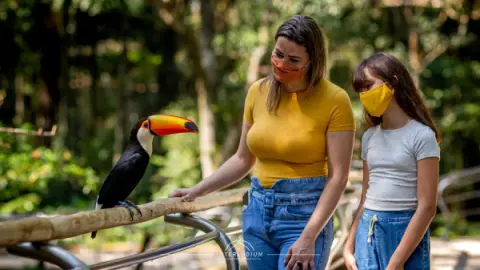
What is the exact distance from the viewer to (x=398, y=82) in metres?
1.55

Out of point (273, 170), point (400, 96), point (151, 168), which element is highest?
point (400, 96)

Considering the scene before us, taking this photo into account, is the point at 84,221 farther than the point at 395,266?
No

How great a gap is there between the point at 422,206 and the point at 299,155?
0.30 meters

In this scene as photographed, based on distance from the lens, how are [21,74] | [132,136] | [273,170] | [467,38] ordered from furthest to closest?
[21,74]
[467,38]
[132,136]
[273,170]

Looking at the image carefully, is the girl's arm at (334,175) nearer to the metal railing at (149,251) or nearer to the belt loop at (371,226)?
the belt loop at (371,226)

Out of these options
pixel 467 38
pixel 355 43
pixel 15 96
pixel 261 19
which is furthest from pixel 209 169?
pixel 15 96

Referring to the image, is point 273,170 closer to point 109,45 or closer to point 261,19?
point 261,19

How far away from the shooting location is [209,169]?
23.7 feet

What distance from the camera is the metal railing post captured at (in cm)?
162

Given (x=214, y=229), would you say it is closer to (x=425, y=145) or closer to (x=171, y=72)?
(x=425, y=145)

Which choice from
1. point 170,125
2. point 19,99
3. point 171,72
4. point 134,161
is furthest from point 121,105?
point 170,125

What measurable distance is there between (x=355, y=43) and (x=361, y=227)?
6.82 m

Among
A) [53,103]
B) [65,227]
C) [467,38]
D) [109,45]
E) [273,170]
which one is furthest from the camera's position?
Answer: [109,45]

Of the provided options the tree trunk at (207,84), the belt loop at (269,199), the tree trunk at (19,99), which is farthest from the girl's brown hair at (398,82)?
the tree trunk at (19,99)
